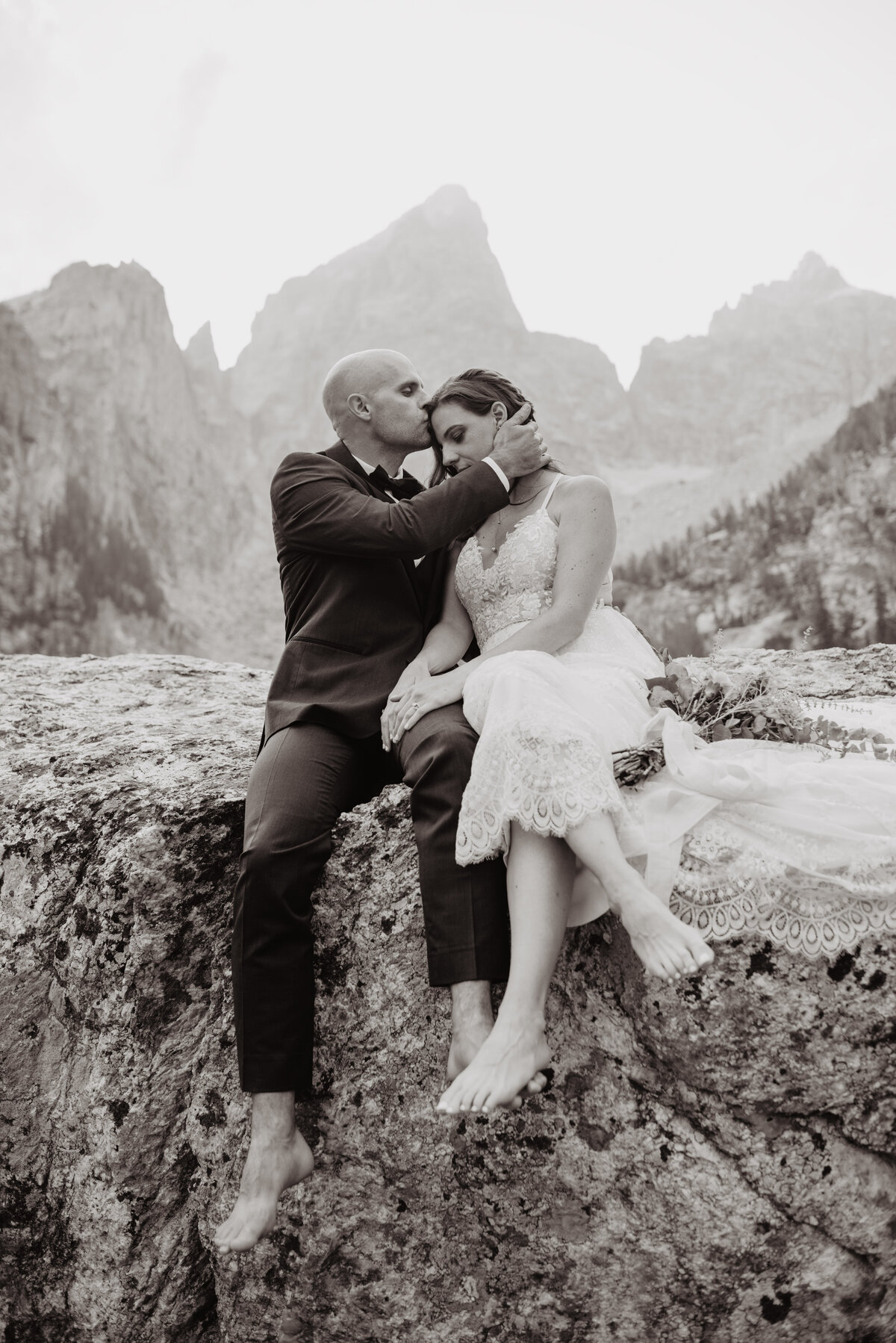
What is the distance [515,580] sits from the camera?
3869 millimetres

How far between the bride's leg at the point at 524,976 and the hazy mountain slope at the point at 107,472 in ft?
139

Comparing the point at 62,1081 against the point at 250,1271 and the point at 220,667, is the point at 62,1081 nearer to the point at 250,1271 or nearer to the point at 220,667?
the point at 250,1271

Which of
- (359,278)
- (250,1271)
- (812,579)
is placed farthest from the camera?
(359,278)

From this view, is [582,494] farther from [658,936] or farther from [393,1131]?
[393,1131]

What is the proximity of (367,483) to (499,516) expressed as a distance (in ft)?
2.07

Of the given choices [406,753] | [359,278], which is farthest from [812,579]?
[359,278]

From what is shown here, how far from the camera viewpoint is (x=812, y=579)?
123 feet

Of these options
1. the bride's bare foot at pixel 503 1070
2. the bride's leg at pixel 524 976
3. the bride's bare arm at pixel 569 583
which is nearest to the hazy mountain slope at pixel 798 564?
the bride's bare arm at pixel 569 583

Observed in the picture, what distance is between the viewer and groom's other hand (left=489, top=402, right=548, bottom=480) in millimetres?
3883

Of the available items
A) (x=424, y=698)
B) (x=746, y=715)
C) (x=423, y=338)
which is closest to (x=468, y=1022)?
(x=424, y=698)

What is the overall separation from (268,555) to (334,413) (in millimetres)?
57779

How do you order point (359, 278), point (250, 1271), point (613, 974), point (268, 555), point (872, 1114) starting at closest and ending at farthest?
point (872, 1114) < point (613, 974) < point (250, 1271) < point (268, 555) < point (359, 278)

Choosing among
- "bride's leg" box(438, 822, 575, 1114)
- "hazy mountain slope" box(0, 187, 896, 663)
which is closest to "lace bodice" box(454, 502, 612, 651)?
"bride's leg" box(438, 822, 575, 1114)

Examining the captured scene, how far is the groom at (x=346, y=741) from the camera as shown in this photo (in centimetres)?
270
